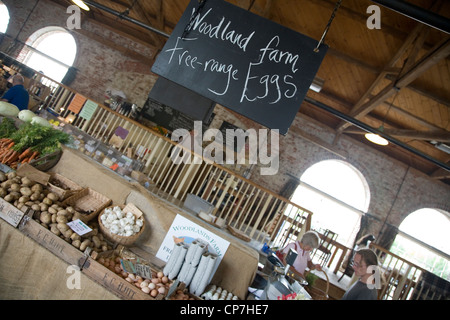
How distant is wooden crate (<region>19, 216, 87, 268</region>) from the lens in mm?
1857

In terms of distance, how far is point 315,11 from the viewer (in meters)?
5.27

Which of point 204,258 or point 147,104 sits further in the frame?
point 147,104

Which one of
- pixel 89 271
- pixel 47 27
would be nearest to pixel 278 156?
pixel 89 271

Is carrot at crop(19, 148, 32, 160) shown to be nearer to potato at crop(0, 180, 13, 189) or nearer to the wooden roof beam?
potato at crop(0, 180, 13, 189)

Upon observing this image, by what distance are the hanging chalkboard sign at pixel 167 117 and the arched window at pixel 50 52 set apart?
456 centimetres

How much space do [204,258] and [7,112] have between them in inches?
148

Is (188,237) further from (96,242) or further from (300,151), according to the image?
(300,151)

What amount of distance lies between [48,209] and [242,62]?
1.90m

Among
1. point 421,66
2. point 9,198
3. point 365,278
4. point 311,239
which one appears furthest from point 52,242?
point 421,66

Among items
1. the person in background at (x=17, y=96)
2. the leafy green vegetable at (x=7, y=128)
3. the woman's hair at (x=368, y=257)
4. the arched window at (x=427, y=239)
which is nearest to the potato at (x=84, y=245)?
the leafy green vegetable at (x=7, y=128)

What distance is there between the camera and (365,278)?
111 inches

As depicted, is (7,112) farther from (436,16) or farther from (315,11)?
(315,11)
